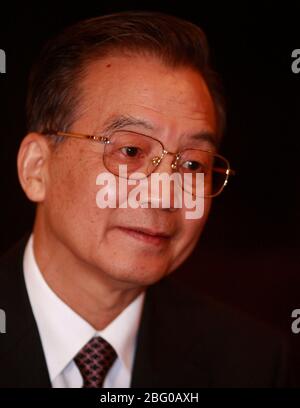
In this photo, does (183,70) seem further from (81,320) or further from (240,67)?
(81,320)

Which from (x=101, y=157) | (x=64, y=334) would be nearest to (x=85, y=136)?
(x=101, y=157)

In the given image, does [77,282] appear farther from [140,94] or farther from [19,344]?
[140,94]

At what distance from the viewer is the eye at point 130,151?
3.36 feet

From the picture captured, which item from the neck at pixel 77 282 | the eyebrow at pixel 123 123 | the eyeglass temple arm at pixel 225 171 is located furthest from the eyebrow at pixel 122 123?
the neck at pixel 77 282

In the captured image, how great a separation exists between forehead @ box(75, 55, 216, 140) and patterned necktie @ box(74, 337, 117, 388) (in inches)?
16.6

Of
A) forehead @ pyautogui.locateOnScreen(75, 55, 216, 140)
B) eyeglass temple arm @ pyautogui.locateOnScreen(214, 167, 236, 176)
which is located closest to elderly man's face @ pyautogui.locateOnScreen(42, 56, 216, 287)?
forehead @ pyautogui.locateOnScreen(75, 55, 216, 140)

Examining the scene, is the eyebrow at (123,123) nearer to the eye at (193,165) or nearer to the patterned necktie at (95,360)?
the eye at (193,165)

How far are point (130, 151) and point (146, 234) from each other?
154mm

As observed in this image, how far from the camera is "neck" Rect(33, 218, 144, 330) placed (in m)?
1.11

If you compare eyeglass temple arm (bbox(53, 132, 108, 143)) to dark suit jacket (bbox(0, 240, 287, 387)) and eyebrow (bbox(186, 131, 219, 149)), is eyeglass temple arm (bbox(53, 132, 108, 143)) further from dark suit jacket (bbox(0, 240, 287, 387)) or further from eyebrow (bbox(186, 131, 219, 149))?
dark suit jacket (bbox(0, 240, 287, 387))

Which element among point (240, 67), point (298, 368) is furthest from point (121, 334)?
point (240, 67)

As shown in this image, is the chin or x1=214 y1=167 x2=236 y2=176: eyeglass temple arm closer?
the chin

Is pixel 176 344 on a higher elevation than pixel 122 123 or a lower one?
lower

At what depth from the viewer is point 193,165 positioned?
108cm
